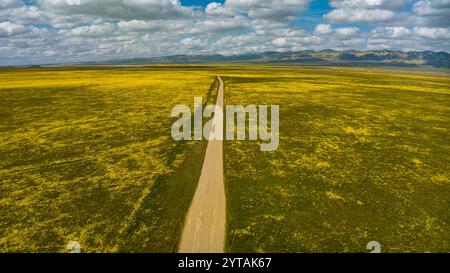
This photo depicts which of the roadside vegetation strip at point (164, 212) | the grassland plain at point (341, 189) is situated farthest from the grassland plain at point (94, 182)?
the grassland plain at point (341, 189)

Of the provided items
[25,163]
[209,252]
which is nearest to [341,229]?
[209,252]

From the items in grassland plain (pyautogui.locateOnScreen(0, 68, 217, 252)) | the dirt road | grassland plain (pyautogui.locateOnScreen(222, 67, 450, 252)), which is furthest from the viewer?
grassland plain (pyautogui.locateOnScreen(222, 67, 450, 252))

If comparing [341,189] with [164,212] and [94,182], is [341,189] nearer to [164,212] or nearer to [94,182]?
[164,212]

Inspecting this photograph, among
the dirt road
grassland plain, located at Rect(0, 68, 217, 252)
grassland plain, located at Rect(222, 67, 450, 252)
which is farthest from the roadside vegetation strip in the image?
grassland plain, located at Rect(222, 67, 450, 252)

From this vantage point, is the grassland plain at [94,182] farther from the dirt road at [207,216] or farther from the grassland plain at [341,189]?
the grassland plain at [341,189]

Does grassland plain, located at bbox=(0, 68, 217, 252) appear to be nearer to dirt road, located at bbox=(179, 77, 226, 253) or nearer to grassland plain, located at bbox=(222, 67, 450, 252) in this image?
dirt road, located at bbox=(179, 77, 226, 253)

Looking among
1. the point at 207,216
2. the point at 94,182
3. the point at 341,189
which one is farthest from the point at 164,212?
the point at 341,189

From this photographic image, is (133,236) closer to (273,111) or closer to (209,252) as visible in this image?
(209,252)
